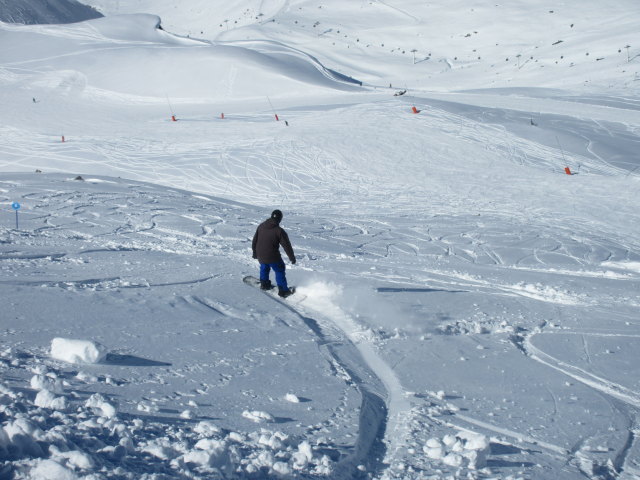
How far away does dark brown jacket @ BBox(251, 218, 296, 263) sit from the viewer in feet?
27.1

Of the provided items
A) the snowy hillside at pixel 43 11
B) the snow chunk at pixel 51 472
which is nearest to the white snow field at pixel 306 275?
the snow chunk at pixel 51 472

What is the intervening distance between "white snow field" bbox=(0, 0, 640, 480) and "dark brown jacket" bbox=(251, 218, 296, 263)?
0.58 meters

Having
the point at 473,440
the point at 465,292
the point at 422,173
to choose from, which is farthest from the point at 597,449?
the point at 422,173

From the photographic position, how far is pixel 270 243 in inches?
327

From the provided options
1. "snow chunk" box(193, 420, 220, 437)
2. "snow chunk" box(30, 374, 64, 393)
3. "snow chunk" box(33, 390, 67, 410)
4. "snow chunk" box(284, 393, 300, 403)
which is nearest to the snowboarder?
"snow chunk" box(284, 393, 300, 403)

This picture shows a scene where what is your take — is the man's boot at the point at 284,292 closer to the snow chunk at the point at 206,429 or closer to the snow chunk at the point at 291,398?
the snow chunk at the point at 291,398

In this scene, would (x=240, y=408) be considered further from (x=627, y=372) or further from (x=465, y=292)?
(x=465, y=292)

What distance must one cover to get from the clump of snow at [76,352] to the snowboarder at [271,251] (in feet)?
11.6

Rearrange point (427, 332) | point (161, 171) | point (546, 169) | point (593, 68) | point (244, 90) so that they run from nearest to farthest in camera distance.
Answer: point (427, 332) < point (161, 171) < point (546, 169) < point (244, 90) < point (593, 68)

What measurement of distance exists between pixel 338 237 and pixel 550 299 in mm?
5204

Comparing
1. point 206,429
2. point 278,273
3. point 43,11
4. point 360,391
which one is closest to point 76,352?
point 206,429

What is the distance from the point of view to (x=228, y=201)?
16875 millimetres

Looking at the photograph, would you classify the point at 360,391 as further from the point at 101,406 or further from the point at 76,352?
the point at 76,352

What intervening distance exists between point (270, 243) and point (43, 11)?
290ft
